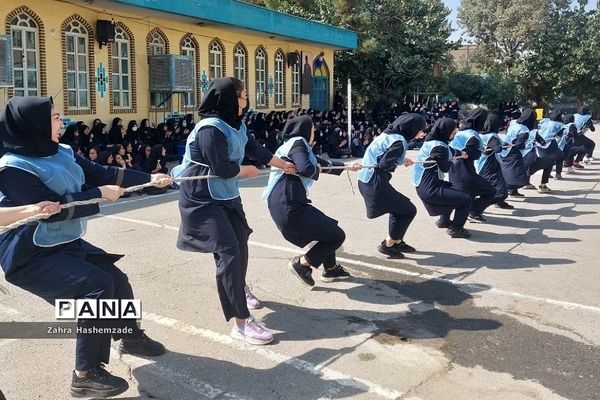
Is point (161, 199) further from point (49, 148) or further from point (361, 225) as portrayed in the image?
point (49, 148)

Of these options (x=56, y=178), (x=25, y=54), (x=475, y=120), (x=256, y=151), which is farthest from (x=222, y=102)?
(x=25, y=54)

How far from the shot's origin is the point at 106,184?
3.85m

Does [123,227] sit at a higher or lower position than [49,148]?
lower

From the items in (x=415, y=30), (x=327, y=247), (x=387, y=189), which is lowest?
(x=327, y=247)

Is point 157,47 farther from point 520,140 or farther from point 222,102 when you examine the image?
point 222,102

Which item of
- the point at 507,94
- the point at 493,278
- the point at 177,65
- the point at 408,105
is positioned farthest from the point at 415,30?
the point at 493,278

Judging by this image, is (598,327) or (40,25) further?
(40,25)

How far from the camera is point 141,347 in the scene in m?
4.04

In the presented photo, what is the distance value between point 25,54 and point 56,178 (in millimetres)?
10207

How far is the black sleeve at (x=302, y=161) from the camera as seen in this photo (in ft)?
17.1

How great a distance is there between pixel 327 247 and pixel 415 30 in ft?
75.6

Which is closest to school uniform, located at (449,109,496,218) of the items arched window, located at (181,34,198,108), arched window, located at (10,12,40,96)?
arched window, located at (10,12,40,96)

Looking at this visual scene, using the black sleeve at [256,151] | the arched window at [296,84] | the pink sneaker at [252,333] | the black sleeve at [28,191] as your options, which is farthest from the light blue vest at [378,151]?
the arched window at [296,84]

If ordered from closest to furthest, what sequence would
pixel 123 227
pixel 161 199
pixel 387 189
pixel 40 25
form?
1. pixel 387 189
2. pixel 123 227
3. pixel 161 199
4. pixel 40 25
